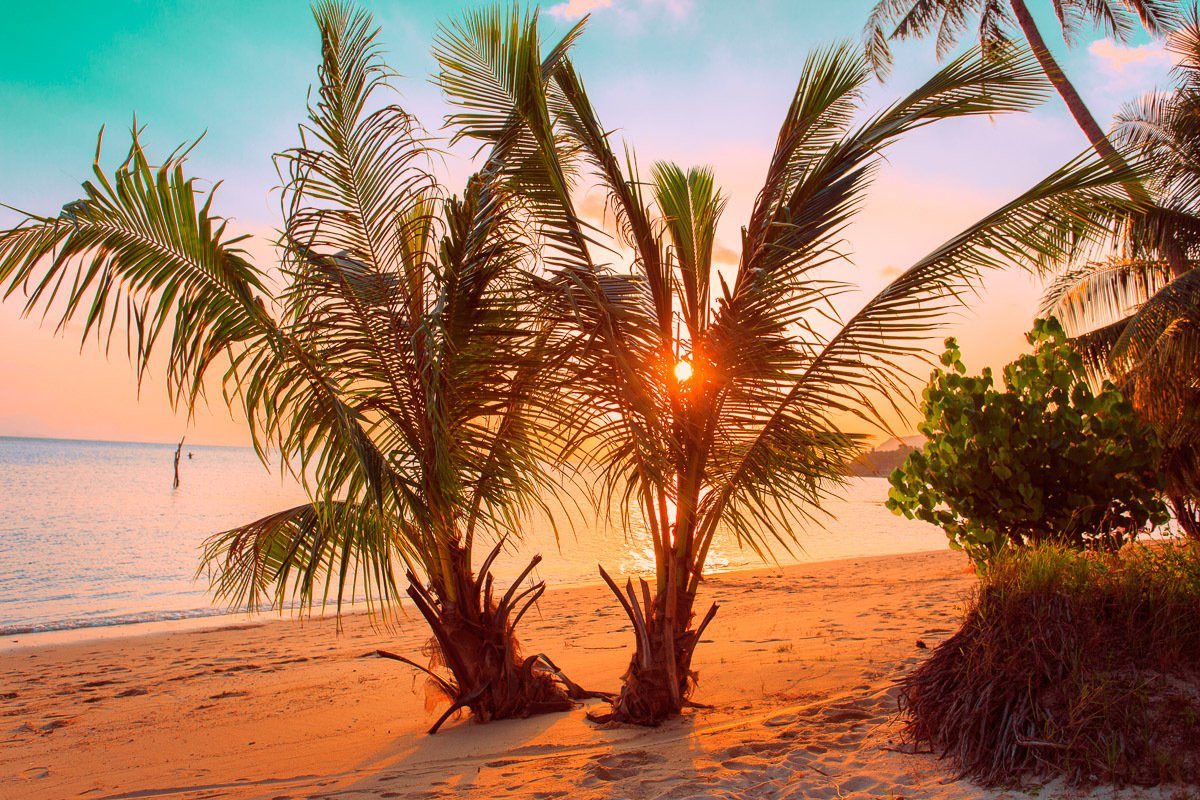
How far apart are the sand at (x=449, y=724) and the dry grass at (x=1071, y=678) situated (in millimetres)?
184

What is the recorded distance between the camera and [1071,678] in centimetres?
357

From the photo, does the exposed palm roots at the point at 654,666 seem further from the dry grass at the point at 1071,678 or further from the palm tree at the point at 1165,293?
the palm tree at the point at 1165,293

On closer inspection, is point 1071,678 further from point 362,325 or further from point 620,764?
point 362,325

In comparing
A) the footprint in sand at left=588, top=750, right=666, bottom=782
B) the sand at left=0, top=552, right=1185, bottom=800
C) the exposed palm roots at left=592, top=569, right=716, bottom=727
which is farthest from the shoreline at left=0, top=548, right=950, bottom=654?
the footprint in sand at left=588, top=750, right=666, bottom=782

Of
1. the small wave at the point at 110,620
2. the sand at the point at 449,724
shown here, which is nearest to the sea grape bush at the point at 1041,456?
the sand at the point at 449,724

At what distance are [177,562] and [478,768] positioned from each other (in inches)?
765

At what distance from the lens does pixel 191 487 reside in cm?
5888

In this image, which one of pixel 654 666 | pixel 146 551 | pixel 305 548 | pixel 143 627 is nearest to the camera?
pixel 654 666

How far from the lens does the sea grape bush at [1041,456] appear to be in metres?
6.79

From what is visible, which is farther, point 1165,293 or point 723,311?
point 1165,293

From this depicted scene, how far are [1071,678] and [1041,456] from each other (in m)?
3.80

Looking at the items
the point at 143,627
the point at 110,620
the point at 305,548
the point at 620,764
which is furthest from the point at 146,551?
the point at 620,764

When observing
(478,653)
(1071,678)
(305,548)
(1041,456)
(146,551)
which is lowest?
(1071,678)

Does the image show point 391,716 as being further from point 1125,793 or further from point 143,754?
point 1125,793
